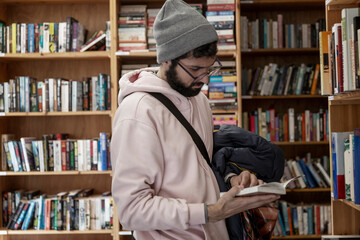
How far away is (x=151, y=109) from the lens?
1369 mm

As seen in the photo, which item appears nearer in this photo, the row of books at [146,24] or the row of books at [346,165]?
the row of books at [346,165]

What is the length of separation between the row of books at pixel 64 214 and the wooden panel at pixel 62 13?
56.3 inches

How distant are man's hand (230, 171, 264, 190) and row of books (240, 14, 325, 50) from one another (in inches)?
100

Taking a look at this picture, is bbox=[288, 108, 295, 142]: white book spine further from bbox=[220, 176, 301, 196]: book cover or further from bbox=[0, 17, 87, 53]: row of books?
bbox=[220, 176, 301, 196]: book cover

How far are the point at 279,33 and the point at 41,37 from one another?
202 cm

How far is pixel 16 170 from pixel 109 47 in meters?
1.19

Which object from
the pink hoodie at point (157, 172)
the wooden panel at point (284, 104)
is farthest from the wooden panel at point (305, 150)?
the pink hoodie at point (157, 172)

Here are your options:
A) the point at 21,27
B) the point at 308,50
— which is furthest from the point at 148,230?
the point at 308,50

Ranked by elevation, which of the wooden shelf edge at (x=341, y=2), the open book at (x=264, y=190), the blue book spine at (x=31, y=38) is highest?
the blue book spine at (x=31, y=38)

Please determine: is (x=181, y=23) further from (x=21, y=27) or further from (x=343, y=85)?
(x=21, y=27)

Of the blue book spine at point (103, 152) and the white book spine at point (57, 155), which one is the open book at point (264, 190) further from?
the white book spine at point (57, 155)

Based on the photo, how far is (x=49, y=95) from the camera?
346cm

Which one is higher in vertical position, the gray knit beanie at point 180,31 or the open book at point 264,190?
the gray knit beanie at point 180,31

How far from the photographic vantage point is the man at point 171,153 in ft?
4.28
